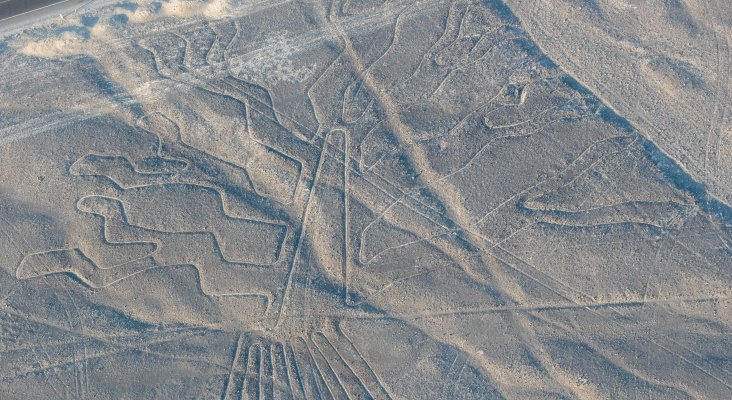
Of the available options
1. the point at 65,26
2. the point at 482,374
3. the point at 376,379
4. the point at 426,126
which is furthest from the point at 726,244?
the point at 65,26

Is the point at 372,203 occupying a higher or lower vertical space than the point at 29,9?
lower

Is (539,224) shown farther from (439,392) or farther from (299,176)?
(299,176)

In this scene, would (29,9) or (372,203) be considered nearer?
(372,203)

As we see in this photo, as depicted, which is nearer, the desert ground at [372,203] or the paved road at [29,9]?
the desert ground at [372,203]

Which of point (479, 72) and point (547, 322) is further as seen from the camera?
point (479, 72)
